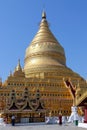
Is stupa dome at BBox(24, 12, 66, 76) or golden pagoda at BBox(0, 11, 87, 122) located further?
stupa dome at BBox(24, 12, 66, 76)

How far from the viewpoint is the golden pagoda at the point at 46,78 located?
46.6 meters

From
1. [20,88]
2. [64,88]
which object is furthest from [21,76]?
[64,88]

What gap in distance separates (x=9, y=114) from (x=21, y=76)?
20147 mm

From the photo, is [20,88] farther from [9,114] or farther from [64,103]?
[9,114]

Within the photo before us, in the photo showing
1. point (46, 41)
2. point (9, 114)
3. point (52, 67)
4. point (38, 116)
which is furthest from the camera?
point (46, 41)

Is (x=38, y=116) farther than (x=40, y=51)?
No

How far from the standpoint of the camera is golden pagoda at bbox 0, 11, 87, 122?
153 feet

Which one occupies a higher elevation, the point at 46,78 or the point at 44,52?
the point at 44,52

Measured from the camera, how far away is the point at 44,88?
48781 millimetres

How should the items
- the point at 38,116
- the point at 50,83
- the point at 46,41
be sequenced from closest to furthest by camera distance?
the point at 38,116 → the point at 50,83 → the point at 46,41

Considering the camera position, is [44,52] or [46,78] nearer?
[46,78]

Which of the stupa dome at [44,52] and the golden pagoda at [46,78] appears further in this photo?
the stupa dome at [44,52]

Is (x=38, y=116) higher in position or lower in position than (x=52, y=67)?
lower

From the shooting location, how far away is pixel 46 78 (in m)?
51.7
